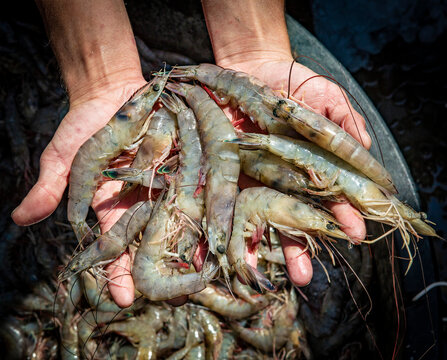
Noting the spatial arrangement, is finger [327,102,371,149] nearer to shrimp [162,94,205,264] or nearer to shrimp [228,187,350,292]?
shrimp [228,187,350,292]

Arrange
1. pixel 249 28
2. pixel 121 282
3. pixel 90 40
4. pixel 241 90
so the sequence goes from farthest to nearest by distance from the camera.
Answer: pixel 249 28 → pixel 90 40 → pixel 241 90 → pixel 121 282

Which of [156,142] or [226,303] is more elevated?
[156,142]

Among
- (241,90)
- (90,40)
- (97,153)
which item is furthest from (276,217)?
(90,40)

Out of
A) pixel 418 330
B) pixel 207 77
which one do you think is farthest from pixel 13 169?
pixel 418 330

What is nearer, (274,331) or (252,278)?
(252,278)

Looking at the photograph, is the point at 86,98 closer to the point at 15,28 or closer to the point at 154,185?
the point at 154,185

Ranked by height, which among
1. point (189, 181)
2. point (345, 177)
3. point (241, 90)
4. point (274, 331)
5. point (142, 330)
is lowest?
point (274, 331)

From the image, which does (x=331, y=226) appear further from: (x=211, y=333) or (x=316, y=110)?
(x=211, y=333)

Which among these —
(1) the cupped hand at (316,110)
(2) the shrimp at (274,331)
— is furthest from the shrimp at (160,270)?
(2) the shrimp at (274,331)
